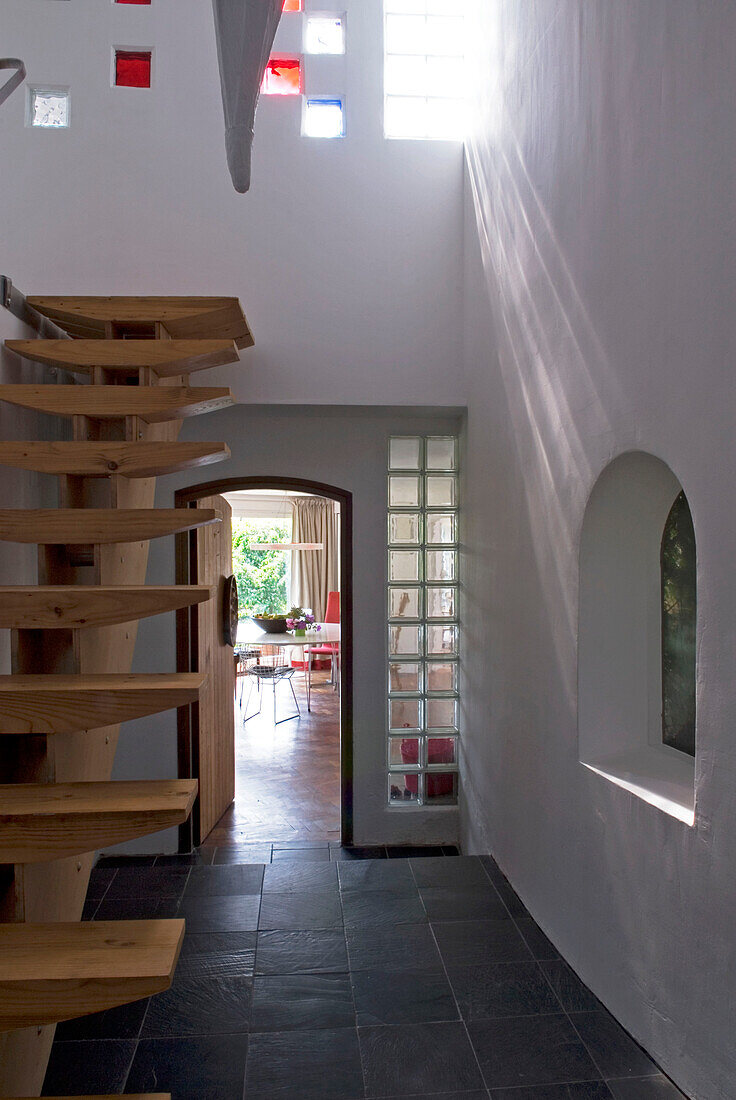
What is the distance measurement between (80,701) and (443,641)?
123 inches

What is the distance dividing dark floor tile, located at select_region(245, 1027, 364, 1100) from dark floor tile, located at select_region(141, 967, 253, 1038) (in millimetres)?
119

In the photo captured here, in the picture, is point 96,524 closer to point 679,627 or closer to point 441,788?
point 679,627

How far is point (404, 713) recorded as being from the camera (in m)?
4.71

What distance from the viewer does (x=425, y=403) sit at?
14.2 ft

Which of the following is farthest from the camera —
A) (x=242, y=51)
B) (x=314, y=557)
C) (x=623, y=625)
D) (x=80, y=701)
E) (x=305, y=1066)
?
(x=314, y=557)

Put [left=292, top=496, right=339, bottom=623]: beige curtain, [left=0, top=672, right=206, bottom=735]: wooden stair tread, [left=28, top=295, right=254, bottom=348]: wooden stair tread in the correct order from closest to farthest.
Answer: [left=0, top=672, right=206, bottom=735]: wooden stair tread, [left=28, top=295, right=254, bottom=348]: wooden stair tread, [left=292, top=496, right=339, bottom=623]: beige curtain

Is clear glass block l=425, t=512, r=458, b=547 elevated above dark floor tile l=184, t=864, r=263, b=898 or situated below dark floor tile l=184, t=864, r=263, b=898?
above

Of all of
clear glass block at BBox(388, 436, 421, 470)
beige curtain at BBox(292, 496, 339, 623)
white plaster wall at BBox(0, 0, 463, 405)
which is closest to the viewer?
white plaster wall at BBox(0, 0, 463, 405)

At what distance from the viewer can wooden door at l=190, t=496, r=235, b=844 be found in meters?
4.61

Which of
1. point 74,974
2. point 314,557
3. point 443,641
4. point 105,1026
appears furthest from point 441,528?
point 314,557

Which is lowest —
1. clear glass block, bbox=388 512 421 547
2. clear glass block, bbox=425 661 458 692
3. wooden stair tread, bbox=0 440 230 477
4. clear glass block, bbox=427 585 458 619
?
clear glass block, bbox=425 661 458 692

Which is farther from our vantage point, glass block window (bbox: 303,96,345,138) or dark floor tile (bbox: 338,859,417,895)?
glass block window (bbox: 303,96,345,138)

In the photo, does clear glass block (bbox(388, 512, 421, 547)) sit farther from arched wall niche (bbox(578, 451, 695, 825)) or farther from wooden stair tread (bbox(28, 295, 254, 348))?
arched wall niche (bbox(578, 451, 695, 825))

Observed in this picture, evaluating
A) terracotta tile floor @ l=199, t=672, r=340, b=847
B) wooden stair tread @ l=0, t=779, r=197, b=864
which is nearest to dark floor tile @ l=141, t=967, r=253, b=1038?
wooden stair tread @ l=0, t=779, r=197, b=864
